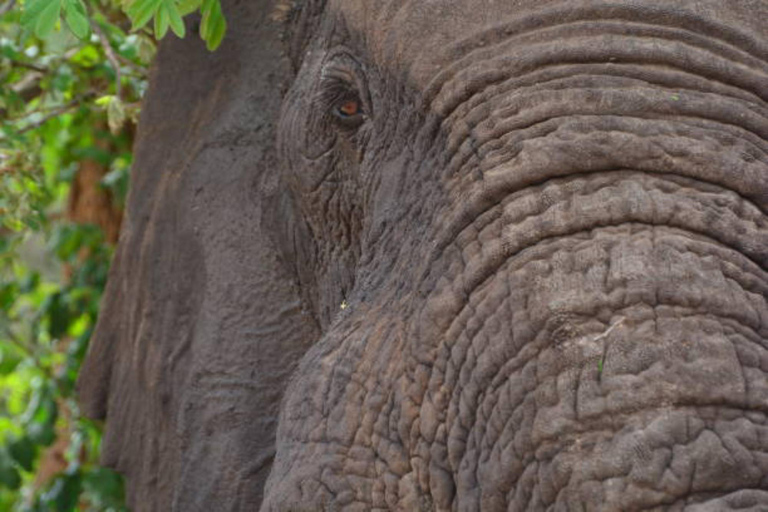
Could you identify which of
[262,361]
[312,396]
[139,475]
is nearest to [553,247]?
[312,396]

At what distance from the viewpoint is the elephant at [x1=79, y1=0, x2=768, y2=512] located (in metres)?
1.58

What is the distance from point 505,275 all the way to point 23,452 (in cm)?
264

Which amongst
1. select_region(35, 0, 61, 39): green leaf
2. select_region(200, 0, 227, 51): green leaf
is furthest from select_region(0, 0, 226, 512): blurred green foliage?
select_region(35, 0, 61, 39): green leaf

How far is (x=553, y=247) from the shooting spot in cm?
168

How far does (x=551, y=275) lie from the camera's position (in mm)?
1662

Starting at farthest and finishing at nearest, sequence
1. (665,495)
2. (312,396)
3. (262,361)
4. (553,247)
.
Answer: (262,361)
(312,396)
(553,247)
(665,495)

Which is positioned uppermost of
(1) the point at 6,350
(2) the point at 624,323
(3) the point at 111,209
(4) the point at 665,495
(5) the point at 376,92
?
(3) the point at 111,209

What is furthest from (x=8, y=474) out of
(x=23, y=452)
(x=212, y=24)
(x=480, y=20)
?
(x=480, y=20)

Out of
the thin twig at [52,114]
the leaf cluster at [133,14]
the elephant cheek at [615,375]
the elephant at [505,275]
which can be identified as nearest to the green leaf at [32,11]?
the leaf cluster at [133,14]

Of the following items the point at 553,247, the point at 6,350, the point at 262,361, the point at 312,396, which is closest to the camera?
the point at 553,247

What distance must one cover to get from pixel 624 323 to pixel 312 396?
568 mm

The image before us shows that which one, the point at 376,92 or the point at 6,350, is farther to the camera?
the point at 6,350

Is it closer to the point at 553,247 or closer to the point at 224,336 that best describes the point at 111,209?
the point at 224,336

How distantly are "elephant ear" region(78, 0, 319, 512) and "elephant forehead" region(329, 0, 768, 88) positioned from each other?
521 mm
